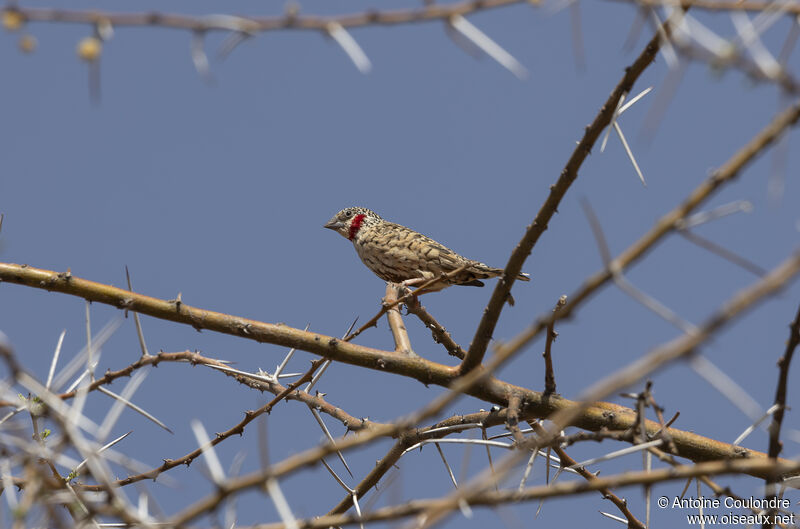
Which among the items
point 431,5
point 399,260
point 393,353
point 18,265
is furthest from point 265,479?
point 399,260

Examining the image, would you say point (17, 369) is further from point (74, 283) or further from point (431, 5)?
point (74, 283)

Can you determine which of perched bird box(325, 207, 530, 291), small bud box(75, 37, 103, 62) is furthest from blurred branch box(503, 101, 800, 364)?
perched bird box(325, 207, 530, 291)

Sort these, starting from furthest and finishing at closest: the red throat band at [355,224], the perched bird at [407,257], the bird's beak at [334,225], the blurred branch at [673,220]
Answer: the bird's beak at [334,225] < the red throat band at [355,224] < the perched bird at [407,257] < the blurred branch at [673,220]

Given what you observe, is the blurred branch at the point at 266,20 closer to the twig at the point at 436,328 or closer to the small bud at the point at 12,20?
the small bud at the point at 12,20

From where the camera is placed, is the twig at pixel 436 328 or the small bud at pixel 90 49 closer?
the small bud at pixel 90 49

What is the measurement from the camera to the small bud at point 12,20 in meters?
2.51

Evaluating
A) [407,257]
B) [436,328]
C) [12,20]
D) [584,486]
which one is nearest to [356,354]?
[436,328]

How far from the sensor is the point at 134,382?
3.64 metres

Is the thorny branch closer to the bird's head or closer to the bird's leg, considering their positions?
the bird's leg

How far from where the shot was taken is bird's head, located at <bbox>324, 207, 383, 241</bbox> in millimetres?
10570

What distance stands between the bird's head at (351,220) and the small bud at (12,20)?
783 cm

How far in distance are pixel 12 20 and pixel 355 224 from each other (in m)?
8.08

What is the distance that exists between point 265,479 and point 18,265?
303 cm

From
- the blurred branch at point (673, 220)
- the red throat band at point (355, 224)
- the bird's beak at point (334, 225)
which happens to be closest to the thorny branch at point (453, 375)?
the blurred branch at point (673, 220)
